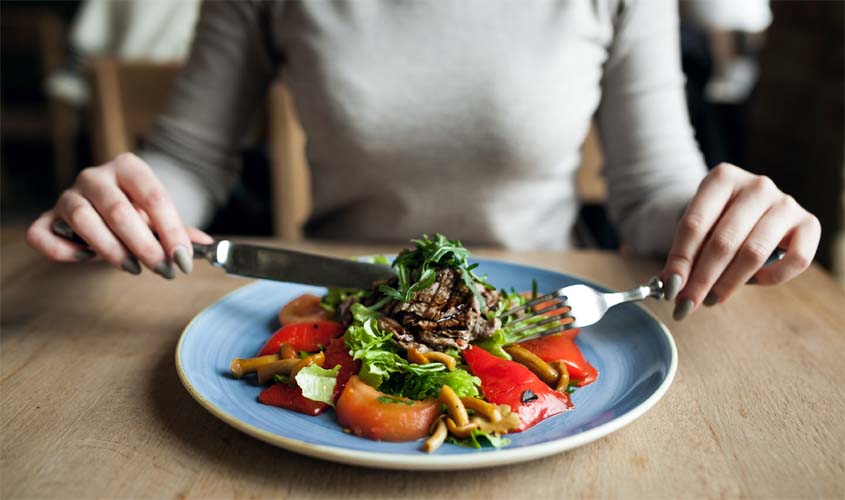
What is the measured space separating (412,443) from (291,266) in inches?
17.8

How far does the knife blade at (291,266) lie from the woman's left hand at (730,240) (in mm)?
457

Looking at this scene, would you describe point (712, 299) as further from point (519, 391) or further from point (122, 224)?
point (122, 224)

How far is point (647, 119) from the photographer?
1546 millimetres

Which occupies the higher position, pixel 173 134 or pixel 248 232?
pixel 173 134

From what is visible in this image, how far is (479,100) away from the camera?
154 cm

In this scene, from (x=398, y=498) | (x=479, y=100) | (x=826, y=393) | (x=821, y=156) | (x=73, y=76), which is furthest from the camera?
(x=73, y=76)

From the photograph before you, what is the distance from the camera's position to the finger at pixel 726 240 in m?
1.01

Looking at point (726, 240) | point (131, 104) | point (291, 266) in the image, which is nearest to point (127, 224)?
point (291, 266)

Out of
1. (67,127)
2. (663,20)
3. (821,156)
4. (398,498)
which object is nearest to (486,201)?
(663,20)

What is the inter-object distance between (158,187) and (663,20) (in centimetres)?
119

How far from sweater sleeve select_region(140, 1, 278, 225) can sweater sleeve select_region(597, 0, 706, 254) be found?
2.82 ft

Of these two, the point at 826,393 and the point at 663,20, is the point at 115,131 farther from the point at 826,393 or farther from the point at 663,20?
the point at 826,393

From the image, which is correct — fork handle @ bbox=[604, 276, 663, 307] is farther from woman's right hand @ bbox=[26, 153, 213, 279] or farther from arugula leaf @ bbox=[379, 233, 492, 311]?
woman's right hand @ bbox=[26, 153, 213, 279]

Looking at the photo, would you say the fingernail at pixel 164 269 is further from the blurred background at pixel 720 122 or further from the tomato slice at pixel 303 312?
the blurred background at pixel 720 122
